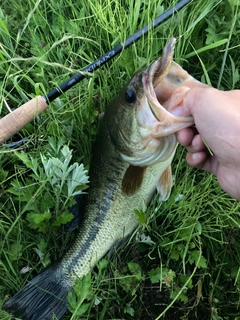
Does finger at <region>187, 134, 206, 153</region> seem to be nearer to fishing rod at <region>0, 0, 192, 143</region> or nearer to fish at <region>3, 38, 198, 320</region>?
fish at <region>3, 38, 198, 320</region>

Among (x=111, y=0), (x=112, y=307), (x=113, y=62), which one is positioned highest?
(x=111, y=0)

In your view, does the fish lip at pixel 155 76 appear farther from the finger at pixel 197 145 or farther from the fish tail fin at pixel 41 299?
the fish tail fin at pixel 41 299

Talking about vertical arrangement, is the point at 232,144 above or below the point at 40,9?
below

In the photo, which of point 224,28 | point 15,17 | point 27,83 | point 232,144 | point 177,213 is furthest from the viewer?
point 15,17

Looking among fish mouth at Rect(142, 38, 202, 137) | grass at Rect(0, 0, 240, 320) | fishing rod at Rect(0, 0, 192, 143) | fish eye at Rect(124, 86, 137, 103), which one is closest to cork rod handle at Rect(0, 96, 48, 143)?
fishing rod at Rect(0, 0, 192, 143)

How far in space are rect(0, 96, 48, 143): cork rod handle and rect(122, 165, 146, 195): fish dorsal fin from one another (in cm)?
61

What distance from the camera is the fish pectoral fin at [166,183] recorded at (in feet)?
7.84

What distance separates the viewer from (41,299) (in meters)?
2.34

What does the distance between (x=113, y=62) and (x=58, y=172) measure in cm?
80

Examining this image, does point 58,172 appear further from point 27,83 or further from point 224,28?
point 224,28

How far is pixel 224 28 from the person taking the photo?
266 centimetres

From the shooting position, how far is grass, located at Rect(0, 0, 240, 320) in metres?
2.37

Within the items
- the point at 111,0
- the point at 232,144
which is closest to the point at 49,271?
the point at 232,144

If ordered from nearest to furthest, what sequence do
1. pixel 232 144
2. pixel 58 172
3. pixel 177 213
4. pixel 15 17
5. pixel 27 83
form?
1. pixel 232 144
2. pixel 58 172
3. pixel 177 213
4. pixel 27 83
5. pixel 15 17
